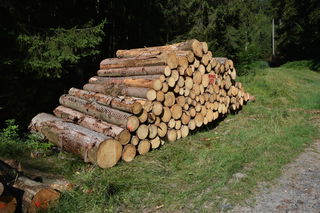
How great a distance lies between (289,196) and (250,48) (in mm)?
11035

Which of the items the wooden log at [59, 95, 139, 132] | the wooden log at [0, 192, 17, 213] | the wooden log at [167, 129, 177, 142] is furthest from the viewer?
the wooden log at [167, 129, 177, 142]

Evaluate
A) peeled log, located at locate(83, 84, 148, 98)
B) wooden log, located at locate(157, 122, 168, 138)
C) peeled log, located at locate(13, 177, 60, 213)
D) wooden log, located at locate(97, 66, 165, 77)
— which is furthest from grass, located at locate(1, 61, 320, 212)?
wooden log, located at locate(97, 66, 165, 77)

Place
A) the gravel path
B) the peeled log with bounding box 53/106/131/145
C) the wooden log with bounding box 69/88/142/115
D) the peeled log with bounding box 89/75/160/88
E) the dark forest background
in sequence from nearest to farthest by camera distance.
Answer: the gravel path, the peeled log with bounding box 53/106/131/145, the wooden log with bounding box 69/88/142/115, the peeled log with bounding box 89/75/160/88, the dark forest background

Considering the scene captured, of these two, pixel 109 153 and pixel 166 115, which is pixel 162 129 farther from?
pixel 109 153

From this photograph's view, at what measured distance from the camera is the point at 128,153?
508 centimetres

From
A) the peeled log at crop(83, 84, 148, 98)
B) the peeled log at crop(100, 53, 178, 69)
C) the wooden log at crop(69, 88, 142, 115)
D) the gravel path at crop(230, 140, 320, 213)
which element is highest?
the peeled log at crop(100, 53, 178, 69)

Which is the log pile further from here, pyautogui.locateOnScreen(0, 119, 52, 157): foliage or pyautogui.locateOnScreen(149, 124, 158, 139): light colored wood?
pyautogui.locateOnScreen(0, 119, 52, 157): foliage

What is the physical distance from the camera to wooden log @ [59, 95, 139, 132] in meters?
5.17

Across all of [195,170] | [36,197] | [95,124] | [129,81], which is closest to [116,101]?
[95,124]

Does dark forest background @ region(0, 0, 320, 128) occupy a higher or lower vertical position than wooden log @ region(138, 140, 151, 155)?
higher

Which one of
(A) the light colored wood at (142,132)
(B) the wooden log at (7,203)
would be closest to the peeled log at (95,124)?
(A) the light colored wood at (142,132)

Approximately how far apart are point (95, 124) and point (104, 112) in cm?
32

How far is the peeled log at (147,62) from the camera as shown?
19.7 feet

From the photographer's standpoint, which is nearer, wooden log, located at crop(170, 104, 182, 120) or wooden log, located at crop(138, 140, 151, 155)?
wooden log, located at crop(138, 140, 151, 155)
